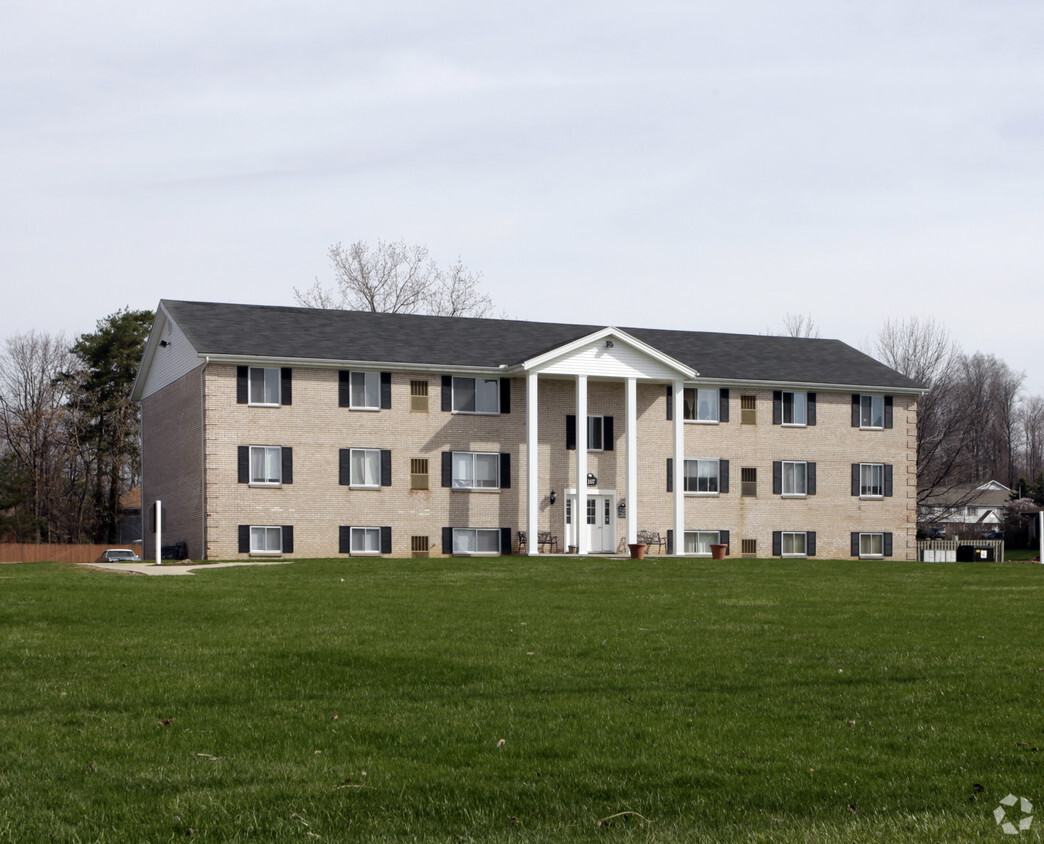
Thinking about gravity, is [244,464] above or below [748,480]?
above

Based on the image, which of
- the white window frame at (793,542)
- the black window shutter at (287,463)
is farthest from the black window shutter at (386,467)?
the white window frame at (793,542)

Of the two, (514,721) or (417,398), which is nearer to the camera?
(514,721)

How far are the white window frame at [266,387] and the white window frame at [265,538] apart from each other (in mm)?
4001

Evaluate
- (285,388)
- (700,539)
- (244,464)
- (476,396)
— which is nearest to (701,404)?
(700,539)

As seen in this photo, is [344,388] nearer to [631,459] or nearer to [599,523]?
[631,459]

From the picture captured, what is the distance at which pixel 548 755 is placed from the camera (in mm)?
8305

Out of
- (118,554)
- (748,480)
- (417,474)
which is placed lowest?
(118,554)

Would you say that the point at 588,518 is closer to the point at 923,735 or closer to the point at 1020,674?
the point at 1020,674

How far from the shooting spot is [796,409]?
44.4 metres

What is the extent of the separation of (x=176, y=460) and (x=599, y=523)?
15.2m

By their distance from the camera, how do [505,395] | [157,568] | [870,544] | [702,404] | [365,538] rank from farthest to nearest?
1. [870,544]
2. [702,404]
3. [505,395]
4. [365,538]
5. [157,568]

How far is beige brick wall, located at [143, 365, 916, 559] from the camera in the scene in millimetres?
37969

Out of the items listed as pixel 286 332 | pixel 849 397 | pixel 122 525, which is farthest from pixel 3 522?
pixel 849 397

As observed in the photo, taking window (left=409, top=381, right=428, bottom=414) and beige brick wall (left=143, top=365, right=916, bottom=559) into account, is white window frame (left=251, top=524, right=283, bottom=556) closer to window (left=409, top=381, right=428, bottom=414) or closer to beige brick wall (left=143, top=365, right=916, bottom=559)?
beige brick wall (left=143, top=365, right=916, bottom=559)
